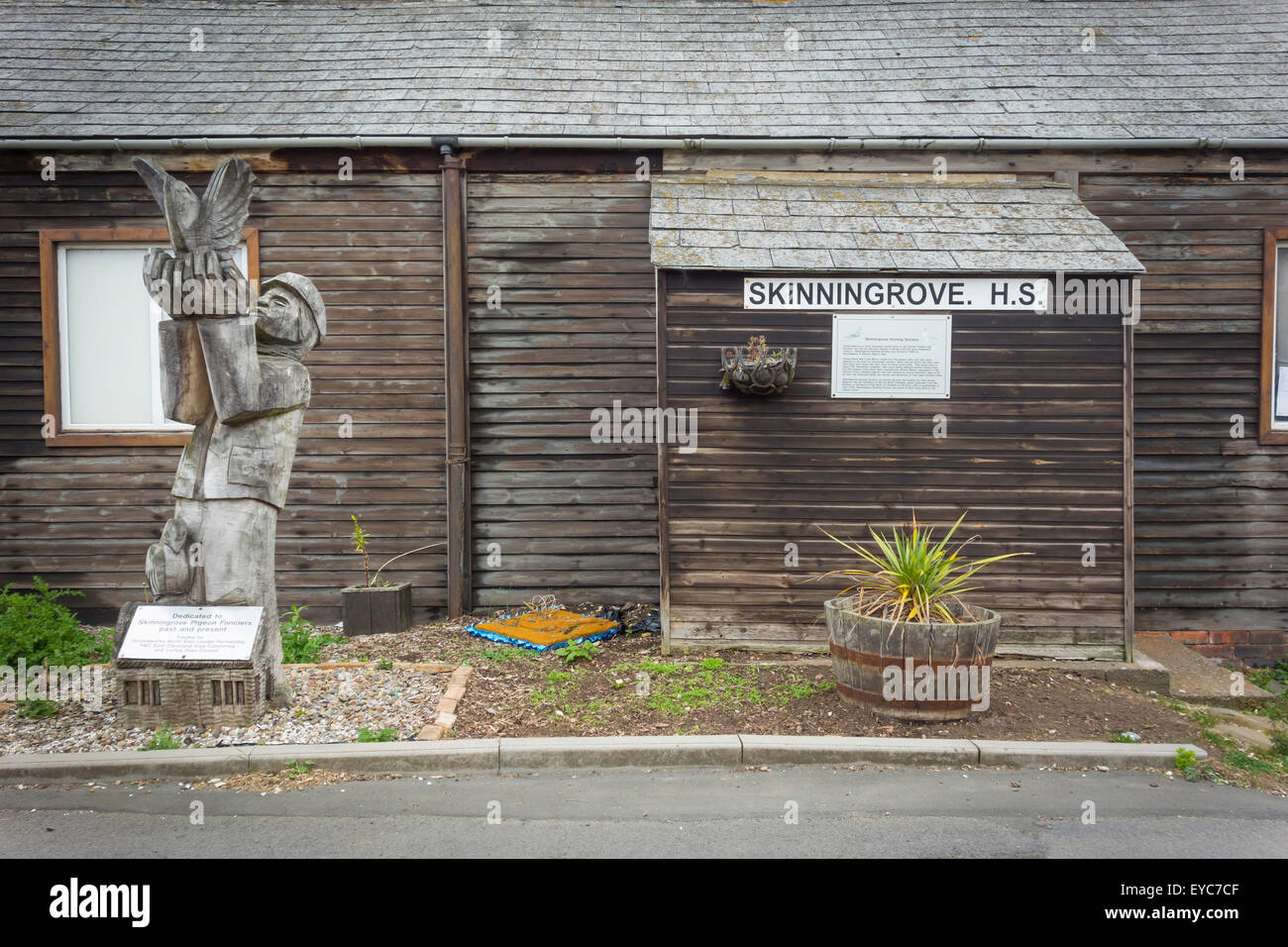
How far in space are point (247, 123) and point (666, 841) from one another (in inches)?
307

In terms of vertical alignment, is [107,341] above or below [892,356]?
above

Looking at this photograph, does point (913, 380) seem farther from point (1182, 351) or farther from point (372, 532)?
point (372, 532)

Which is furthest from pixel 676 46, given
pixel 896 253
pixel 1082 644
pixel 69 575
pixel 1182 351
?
pixel 69 575

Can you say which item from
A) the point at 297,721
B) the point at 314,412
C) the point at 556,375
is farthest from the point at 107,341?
the point at 297,721

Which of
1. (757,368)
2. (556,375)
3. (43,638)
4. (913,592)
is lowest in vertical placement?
(43,638)

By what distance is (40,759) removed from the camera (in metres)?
4.95

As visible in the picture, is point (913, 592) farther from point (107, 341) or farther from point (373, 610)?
point (107, 341)

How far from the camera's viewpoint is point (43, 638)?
673 cm

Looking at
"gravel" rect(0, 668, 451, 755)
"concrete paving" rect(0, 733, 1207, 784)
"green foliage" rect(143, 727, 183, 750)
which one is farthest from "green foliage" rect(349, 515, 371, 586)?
"concrete paving" rect(0, 733, 1207, 784)

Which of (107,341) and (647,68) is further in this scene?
(647,68)

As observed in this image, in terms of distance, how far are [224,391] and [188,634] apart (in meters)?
1.45

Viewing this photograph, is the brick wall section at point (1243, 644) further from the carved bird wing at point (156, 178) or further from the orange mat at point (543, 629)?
the carved bird wing at point (156, 178)

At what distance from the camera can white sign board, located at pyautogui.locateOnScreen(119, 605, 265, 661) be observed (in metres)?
5.29

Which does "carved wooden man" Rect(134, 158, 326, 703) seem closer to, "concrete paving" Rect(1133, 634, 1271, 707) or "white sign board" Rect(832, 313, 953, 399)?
"white sign board" Rect(832, 313, 953, 399)
